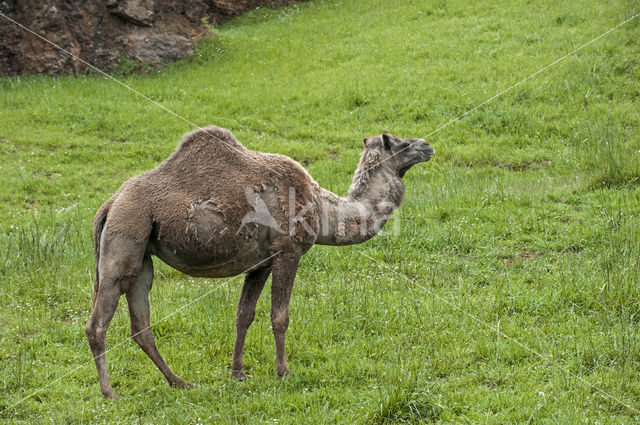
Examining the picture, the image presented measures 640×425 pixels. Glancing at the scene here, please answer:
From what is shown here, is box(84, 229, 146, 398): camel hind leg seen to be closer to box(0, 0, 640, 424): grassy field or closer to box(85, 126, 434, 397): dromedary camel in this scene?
box(85, 126, 434, 397): dromedary camel

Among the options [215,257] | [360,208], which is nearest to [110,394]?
[215,257]

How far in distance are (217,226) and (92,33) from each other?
52.7 feet

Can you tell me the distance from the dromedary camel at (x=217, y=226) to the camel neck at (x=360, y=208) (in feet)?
0.04

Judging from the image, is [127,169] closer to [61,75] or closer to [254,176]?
[61,75]

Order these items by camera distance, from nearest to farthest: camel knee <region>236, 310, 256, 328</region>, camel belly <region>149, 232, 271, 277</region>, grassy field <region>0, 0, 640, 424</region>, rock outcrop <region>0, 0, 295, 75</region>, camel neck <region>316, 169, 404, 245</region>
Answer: grassy field <region>0, 0, 640, 424</region>, camel belly <region>149, 232, 271, 277</region>, camel knee <region>236, 310, 256, 328</region>, camel neck <region>316, 169, 404, 245</region>, rock outcrop <region>0, 0, 295, 75</region>

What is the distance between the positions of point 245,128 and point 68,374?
36.6ft

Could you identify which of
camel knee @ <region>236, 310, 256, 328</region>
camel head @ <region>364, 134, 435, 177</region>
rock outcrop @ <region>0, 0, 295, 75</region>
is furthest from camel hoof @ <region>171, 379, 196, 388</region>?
rock outcrop @ <region>0, 0, 295, 75</region>

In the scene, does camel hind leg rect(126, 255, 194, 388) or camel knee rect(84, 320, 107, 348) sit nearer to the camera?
camel knee rect(84, 320, 107, 348)

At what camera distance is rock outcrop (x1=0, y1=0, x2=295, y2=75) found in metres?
19.6

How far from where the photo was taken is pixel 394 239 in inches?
402

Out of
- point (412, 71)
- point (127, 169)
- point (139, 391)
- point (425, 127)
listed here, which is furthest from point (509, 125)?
point (139, 391)

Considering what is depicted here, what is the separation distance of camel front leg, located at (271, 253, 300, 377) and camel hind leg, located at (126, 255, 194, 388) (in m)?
0.93

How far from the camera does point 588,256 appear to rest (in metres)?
9.05

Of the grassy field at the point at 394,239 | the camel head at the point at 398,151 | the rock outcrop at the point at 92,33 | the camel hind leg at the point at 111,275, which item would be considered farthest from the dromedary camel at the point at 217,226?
the rock outcrop at the point at 92,33
